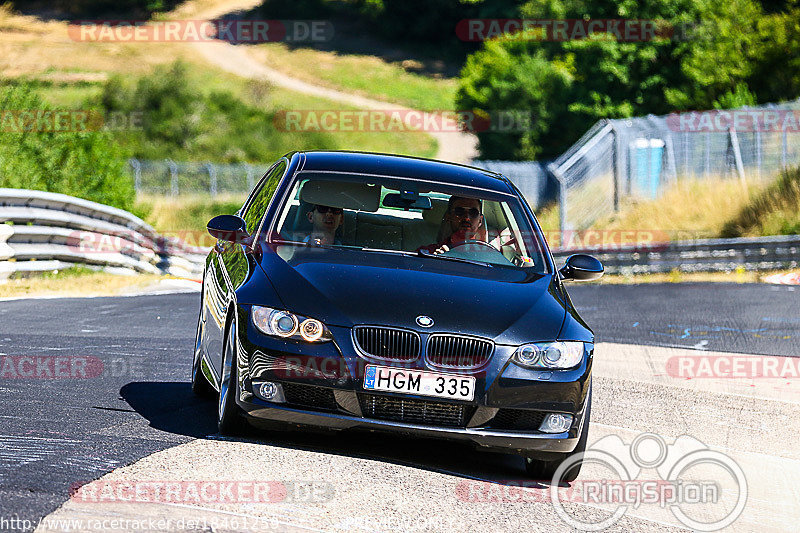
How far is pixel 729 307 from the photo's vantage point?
1552 centimetres

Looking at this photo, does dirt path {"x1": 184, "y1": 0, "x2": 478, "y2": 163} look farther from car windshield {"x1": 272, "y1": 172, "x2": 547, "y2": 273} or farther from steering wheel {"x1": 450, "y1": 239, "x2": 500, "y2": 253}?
steering wheel {"x1": 450, "y1": 239, "x2": 500, "y2": 253}

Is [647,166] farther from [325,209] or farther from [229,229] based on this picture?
[229,229]

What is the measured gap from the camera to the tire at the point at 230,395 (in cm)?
643

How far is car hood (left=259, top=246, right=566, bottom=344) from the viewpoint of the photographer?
6.30m

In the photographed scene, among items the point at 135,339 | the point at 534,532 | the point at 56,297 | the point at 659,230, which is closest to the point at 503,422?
the point at 534,532

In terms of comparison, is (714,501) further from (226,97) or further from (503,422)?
(226,97)

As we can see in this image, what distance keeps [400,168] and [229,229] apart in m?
1.25

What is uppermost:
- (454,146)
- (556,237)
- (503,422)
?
(503,422)

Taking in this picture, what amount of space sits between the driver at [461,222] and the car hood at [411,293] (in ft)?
1.33

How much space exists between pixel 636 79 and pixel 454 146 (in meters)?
33.3

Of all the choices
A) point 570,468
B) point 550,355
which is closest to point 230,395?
point 550,355

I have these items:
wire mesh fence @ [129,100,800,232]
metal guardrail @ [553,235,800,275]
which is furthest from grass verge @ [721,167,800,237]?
metal guardrail @ [553,235,800,275]

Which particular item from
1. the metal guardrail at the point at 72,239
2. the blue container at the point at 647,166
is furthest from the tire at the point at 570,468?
the blue container at the point at 647,166

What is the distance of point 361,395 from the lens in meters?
6.19
